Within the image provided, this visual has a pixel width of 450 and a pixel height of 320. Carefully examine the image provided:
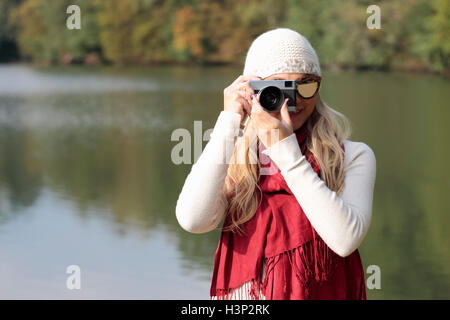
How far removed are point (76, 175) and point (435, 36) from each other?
64.0 ft

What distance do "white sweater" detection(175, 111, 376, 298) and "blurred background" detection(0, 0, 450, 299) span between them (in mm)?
2713

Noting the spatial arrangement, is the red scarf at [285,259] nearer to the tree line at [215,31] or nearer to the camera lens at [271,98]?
the camera lens at [271,98]

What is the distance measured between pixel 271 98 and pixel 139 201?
565cm

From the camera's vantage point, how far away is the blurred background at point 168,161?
4727 millimetres

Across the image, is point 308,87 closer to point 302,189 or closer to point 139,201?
point 302,189

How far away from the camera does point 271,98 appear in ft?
4.81

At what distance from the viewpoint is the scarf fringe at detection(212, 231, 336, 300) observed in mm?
1491

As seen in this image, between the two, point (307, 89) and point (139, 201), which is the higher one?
point (307, 89)

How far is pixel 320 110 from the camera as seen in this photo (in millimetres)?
1589

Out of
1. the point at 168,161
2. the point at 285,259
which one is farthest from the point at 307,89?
the point at 168,161

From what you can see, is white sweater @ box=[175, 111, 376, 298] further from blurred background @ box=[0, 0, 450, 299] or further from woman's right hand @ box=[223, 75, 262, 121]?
blurred background @ box=[0, 0, 450, 299]

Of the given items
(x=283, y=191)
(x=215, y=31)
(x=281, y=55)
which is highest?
(x=281, y=55)

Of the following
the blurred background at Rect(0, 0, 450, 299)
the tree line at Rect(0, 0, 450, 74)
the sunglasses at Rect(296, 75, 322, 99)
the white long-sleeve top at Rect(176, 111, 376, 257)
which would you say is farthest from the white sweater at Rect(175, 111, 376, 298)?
the tree line at Rect(0, 0, 450, 74)
